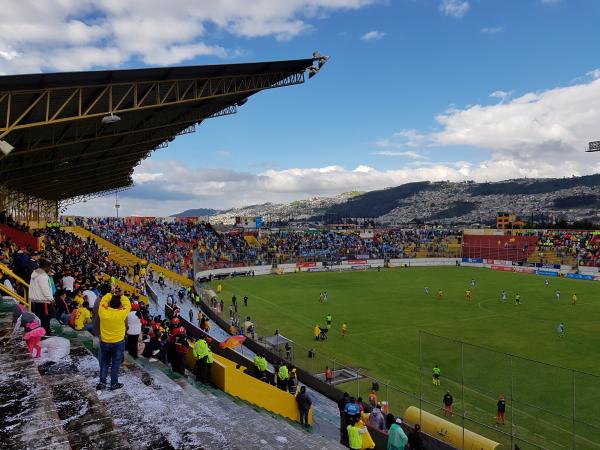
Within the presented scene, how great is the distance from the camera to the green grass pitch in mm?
14734

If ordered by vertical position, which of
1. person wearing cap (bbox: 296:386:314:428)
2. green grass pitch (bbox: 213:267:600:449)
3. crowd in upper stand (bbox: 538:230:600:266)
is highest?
crowd in upper stand (bbox: 538:230:600:266)

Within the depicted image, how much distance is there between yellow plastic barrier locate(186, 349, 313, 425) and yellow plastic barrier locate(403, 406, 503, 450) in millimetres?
3204

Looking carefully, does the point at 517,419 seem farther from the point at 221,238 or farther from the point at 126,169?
the point at 221,238

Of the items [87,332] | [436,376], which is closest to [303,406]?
[87,332]

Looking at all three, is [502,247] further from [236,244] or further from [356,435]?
[356,435]

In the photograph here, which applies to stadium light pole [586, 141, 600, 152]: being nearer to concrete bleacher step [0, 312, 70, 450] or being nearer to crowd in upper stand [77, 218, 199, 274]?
crowd in upper stand [77, 218, 199, 274]

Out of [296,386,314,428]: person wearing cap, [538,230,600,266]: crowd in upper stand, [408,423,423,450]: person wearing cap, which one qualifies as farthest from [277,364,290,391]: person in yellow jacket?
[538,230,600,266]: crowd in upper stand

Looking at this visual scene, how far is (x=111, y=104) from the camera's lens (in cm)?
1847

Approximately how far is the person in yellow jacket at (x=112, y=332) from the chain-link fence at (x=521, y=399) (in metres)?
9.44

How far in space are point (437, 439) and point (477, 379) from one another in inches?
247

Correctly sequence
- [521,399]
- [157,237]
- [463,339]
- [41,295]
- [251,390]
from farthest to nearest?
[157,237]
[463,339]
[521,399]
[251,390]
[41,295]

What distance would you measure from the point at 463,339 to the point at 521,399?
10.8 meters

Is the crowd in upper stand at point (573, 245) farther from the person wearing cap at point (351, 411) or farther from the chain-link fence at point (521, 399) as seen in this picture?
the person wearing cap at point (351, 411)

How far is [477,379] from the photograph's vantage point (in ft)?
61.1
